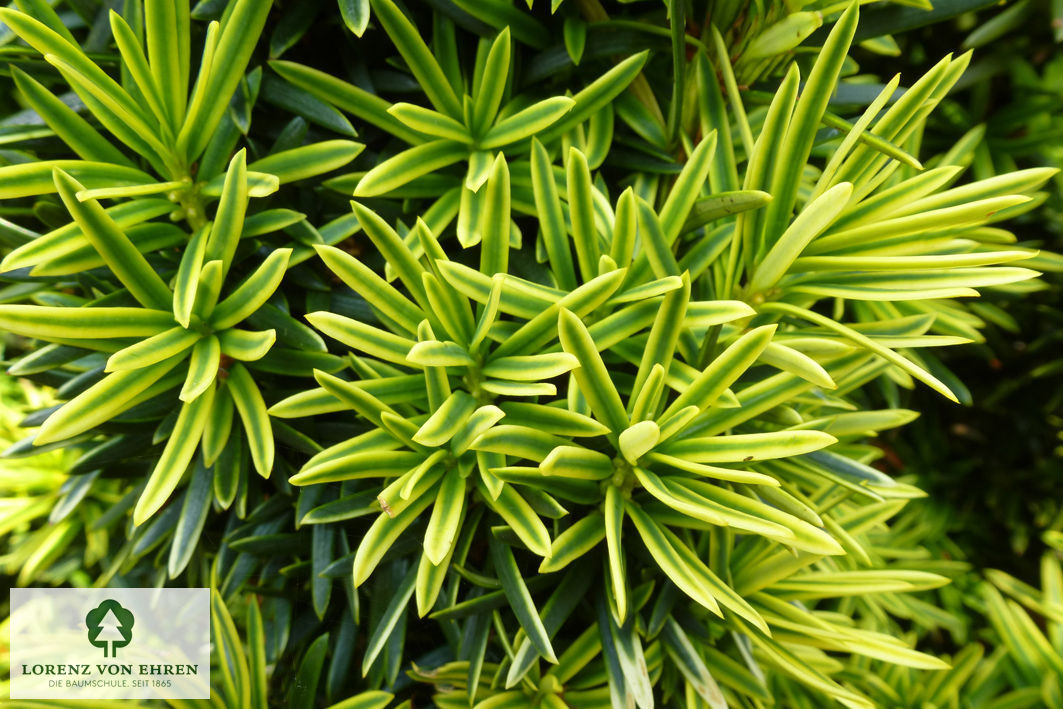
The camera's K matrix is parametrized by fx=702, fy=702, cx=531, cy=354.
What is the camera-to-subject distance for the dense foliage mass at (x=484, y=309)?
526 millimetres

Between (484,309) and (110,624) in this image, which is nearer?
(484,309)

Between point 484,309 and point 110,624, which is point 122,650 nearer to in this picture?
point 110,624

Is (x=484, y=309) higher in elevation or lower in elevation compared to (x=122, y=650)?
higher

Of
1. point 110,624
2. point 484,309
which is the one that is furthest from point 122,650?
point 484,309

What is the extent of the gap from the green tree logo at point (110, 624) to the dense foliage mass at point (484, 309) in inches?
2.3

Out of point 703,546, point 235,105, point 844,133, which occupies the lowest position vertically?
point 703,546

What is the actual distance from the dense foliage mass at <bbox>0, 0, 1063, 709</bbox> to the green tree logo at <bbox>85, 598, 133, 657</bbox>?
0.06 meters

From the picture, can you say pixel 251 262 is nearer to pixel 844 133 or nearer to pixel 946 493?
pixel 844 133

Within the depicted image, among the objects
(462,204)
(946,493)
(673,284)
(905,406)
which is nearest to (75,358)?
(462,204)

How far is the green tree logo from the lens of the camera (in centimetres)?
75

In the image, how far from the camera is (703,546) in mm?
709

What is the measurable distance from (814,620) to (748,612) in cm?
22

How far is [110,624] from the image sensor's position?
77cm

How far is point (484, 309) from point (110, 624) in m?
0.58
